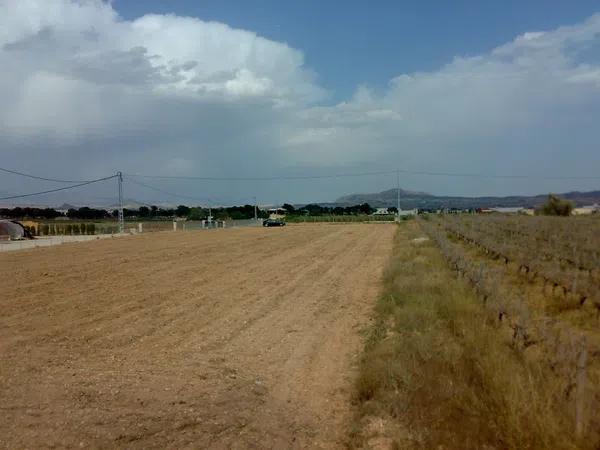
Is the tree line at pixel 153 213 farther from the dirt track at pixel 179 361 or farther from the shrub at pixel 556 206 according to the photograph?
the dirt track at pixel 179 361

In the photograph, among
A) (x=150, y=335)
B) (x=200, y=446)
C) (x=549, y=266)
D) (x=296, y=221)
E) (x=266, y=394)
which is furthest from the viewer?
(x=296, y=221)

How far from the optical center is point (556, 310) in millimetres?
13969

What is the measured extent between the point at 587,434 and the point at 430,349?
10.7ft

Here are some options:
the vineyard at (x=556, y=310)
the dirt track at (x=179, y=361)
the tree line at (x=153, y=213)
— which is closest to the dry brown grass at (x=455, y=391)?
the vineyard at (x=556, y=310)

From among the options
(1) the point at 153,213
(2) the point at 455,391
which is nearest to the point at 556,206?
(2) the point at 455,391

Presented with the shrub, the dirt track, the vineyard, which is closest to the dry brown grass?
the vineyard

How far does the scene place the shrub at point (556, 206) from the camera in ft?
263

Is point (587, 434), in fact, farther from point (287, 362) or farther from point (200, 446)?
point (287, 362)

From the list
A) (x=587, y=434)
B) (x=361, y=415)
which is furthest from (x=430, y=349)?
(x=587, y=434)

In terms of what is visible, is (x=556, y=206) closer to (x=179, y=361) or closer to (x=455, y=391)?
(x=179, y=361)

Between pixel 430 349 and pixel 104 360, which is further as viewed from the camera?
pixel 104 360

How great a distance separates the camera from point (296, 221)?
112 meters

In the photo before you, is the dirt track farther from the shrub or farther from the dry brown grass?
the shrub

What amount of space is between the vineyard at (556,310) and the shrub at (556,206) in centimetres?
5607
